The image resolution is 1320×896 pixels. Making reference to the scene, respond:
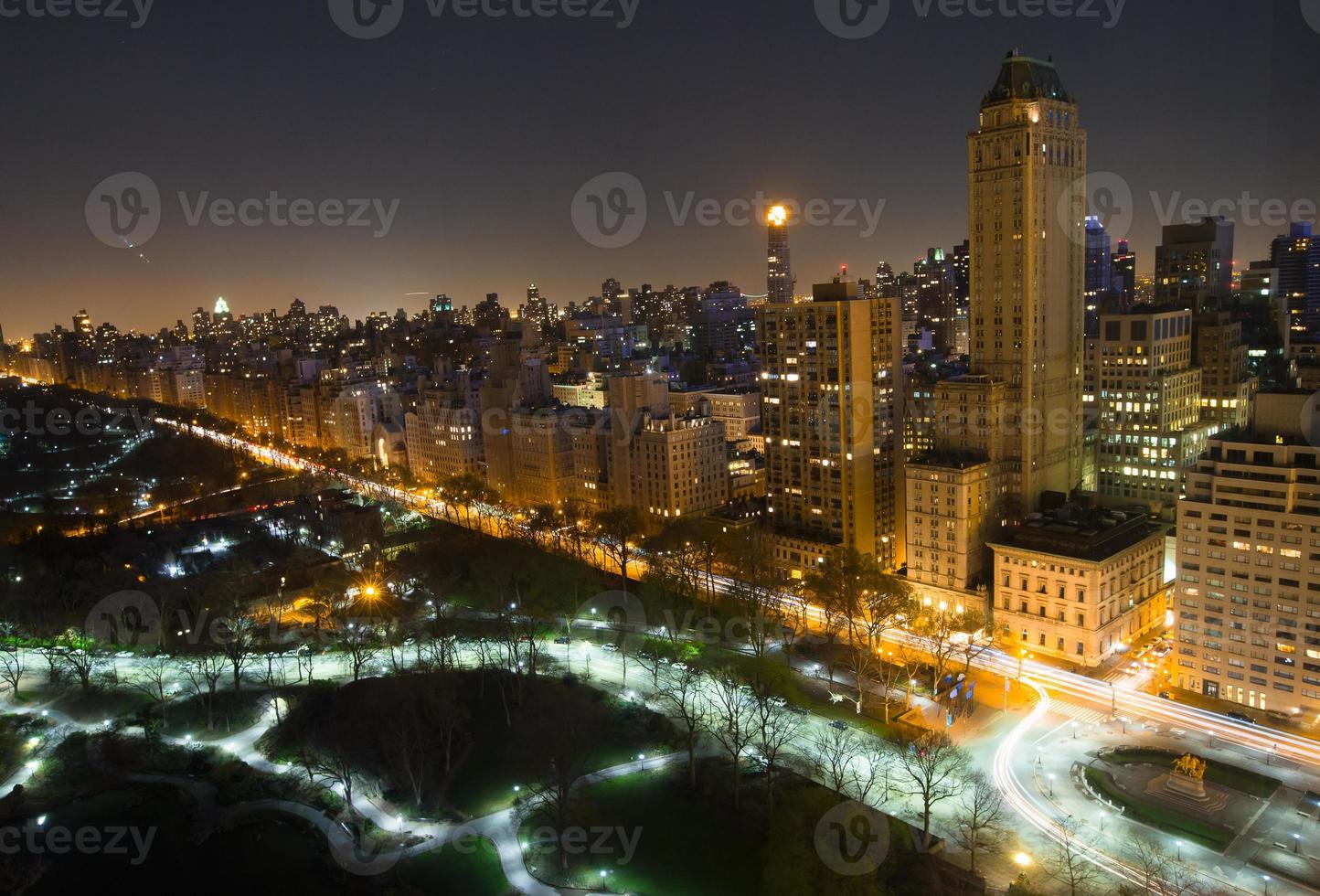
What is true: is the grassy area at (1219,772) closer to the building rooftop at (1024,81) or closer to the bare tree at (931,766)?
the bare tree at (931,766)

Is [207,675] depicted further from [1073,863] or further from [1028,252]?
[1028,252]

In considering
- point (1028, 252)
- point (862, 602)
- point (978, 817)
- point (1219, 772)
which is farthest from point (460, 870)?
point (1028, 252)

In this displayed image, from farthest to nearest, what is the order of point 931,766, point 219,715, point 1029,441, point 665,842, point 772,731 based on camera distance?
point 1029,441 → point 219,715 → point 772,731 → point 665,842 → point 931,766

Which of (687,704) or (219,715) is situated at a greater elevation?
(687,704)

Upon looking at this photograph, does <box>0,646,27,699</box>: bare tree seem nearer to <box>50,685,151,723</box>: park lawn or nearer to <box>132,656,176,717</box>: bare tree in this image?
<box>50,685,151,723</box>: park lawn

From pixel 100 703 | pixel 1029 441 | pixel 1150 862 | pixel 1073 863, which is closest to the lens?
pixel 1150 862

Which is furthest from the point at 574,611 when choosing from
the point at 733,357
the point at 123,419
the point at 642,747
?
the point at 123,419

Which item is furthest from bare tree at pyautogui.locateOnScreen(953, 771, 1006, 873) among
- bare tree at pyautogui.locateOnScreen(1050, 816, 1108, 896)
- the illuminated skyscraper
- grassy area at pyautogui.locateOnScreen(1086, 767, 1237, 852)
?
the illuminated skyscraper

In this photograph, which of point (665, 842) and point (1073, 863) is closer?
point (1073, 863)

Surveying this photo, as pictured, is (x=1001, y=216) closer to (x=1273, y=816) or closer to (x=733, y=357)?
(x=1273, y=816)
